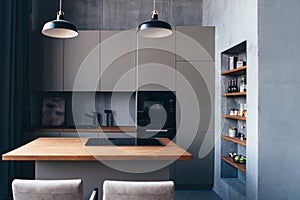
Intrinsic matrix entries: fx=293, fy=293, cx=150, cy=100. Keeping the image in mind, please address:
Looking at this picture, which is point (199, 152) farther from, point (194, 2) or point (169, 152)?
point (194, 2)

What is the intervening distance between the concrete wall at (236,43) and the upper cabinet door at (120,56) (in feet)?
4.18

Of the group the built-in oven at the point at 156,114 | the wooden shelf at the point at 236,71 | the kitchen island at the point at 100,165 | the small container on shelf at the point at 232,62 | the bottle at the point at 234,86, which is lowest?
the kitchen island at the point at 100,165

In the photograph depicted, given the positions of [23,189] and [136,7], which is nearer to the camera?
[23,189]

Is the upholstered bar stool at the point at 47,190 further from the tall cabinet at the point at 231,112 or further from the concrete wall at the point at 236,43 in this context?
the tall cabinet at the point at 231,112

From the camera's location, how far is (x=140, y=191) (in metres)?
1.63

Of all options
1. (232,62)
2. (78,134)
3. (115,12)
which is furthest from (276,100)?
(115,12)

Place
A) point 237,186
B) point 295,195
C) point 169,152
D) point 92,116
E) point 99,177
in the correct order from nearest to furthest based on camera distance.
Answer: point 169,152 < point 99,177 < point 295,195 < point 237,186 < point 92,116

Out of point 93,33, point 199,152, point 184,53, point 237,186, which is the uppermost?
point 93,33

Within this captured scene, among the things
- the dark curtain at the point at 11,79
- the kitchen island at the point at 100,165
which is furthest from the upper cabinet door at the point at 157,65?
the kitchen island at the point at 100,165

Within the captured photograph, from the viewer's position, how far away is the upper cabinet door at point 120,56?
450cm

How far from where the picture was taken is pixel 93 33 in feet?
14.8

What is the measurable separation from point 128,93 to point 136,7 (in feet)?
4.86

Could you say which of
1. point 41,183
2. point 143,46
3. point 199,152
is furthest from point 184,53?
point 41,183

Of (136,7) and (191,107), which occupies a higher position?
(136,7)
